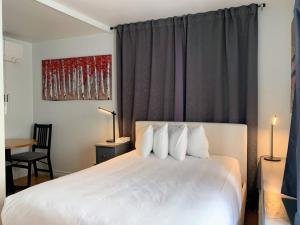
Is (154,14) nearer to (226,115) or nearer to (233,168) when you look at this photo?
(226,115)

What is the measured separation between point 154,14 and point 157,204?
2.45m

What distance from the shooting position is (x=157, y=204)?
1529 mm

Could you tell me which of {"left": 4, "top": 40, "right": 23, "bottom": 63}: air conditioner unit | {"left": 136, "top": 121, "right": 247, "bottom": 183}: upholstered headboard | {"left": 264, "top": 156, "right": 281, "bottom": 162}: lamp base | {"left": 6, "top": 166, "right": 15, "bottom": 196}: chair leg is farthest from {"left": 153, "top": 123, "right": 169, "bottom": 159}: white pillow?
{"left": 4, "top": 40, "right": 23, "bottom": 63}: air conditioner unit

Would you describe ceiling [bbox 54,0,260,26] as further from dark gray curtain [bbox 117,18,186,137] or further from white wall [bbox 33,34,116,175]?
white wall [bbox 33,34,116,175]

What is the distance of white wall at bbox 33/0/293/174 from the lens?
2900mm

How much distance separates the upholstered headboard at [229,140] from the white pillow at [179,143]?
30cm

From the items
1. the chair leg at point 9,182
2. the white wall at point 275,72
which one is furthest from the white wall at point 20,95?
the white wall at point 275,72

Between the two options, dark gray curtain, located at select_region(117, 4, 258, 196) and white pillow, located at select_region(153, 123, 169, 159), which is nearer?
white pillow, located at select_region(153, 123, 169, 159)

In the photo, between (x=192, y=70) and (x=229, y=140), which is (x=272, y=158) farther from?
(x=192, y=70)

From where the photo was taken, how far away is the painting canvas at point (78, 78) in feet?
12.7

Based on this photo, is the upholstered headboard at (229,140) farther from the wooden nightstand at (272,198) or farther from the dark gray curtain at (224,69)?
the wooden nightstand at (272,198)

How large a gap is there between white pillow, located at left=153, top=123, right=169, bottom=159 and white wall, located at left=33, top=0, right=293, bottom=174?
113cm

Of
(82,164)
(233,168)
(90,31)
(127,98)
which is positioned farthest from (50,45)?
(233,168)

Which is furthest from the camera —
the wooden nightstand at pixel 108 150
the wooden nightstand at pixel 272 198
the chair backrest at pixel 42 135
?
the chair backrest at pixel 42 135
